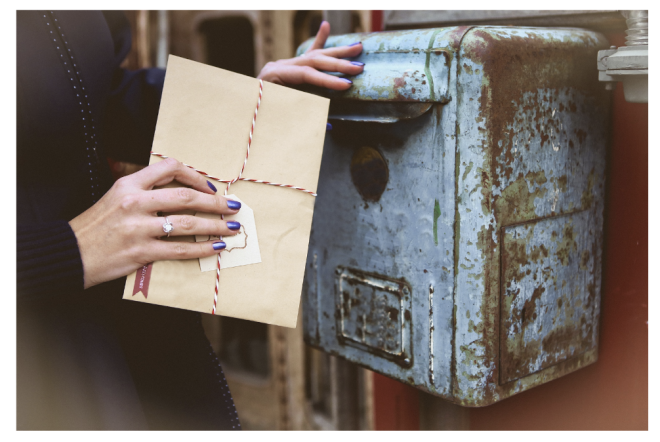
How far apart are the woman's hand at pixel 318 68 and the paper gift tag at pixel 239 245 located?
0.29 meters

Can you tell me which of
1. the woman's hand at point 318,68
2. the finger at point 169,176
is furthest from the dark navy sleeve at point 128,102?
the finger at point 169,176

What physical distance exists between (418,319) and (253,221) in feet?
1.18

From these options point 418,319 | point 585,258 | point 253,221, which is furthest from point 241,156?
point 585,258

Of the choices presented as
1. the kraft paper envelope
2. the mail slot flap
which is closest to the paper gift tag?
the kraft paper envelope

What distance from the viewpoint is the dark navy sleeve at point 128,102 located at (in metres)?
1.23

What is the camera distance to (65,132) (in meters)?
1.03

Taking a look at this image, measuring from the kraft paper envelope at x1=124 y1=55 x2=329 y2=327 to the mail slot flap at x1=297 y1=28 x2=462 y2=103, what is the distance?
0.33 feet

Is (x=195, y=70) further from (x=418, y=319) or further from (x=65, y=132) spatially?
(x=418, y=319)

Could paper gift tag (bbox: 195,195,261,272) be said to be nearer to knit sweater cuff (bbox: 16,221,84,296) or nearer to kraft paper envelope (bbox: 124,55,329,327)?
kraft paper envelope (bbox: 124,55,329,327)

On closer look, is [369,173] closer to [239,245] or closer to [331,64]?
[331,64]

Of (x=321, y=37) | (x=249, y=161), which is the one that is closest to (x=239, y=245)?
(x=249, y=161)
